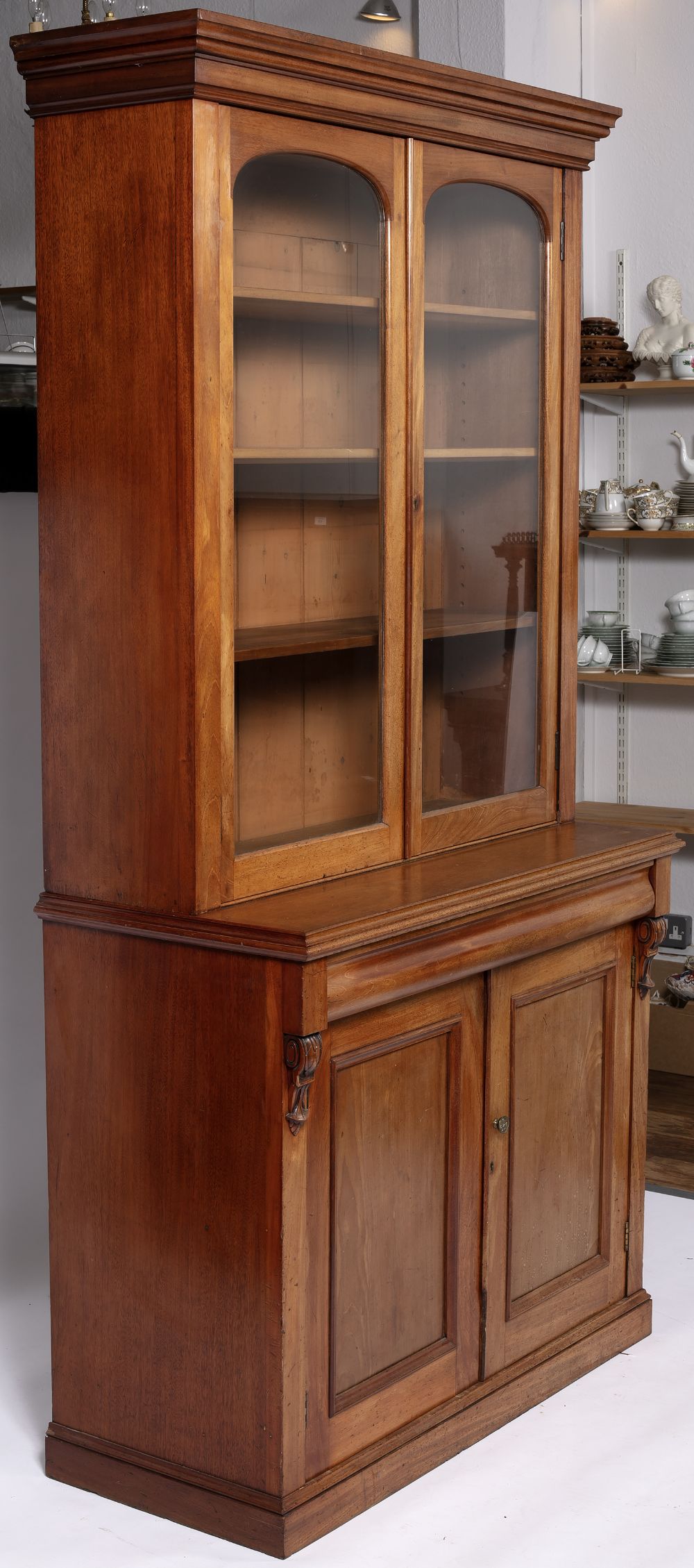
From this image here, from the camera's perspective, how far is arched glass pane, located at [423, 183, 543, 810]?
2613mm

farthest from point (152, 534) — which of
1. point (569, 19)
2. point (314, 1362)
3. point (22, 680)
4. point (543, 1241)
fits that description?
point (569, 19)

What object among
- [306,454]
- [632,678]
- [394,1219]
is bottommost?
[394,1219]

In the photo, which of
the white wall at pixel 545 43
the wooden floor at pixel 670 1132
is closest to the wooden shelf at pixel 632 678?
the wooden floor at pixel 670 1132

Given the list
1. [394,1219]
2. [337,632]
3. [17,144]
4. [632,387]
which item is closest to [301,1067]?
[394,1219]

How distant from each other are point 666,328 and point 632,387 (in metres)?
0.20

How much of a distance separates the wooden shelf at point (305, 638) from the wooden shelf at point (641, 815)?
77.5 inches

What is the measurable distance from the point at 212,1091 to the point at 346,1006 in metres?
0.21

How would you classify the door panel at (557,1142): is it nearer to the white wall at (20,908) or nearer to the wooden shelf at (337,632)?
the wooden shelf at (337,632)

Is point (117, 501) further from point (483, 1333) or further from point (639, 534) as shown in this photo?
point (639, 534)

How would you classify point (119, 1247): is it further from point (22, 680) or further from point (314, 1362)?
point (22, 680)

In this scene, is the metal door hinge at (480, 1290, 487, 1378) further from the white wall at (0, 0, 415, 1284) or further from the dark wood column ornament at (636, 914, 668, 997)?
the white wall at (0, 0, 415, 1284)

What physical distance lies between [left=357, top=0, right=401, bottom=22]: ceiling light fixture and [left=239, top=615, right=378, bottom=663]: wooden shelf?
2.12 meters

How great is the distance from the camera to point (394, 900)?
2342 millimetres

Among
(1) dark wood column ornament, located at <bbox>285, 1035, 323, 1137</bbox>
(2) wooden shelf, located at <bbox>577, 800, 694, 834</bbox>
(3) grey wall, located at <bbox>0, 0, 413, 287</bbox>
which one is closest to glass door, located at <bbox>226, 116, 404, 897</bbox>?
(1) dark wood column ornament, located at <bbox>285, 1035, 323, 1137</bbox>
